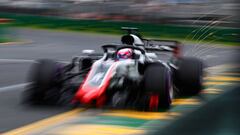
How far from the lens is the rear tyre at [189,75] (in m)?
Result: 8.84

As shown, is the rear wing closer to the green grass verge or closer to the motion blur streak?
the motion blur streak

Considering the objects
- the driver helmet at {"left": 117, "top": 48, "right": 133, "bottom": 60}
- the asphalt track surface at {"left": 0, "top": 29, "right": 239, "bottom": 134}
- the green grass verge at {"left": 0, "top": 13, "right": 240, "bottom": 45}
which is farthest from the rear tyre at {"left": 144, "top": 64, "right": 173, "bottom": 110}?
the green grass verge at {"left": 0, "top": 13, "right": 240, "bottom": 45}

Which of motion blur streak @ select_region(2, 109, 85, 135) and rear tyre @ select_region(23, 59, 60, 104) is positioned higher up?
rear tyre @ select_region(23, 59, 60, 104)

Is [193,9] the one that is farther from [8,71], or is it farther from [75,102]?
[75,102]

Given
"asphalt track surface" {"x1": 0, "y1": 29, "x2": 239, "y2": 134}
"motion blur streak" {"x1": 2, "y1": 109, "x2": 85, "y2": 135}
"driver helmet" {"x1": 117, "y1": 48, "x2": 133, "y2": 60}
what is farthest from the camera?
"driver helmet" {"x1": 117, "y1": 48, "x2": 133, "y2": 60}

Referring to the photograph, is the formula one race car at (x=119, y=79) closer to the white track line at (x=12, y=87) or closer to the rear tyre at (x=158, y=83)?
the rear tyre at (x=158, y=83)

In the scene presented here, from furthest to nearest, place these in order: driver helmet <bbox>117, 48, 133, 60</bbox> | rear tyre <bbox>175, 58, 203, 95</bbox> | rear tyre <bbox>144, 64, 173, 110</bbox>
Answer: rear tyre <bbox>175, 58, 203, 95</bbox> < driver helmet <bbox>117, 48, 133, 60</bbox> < rear tyre <bbox>144, 64, 173, 110</bbox>

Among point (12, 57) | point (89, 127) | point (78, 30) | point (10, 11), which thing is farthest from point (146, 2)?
point (89, 127)

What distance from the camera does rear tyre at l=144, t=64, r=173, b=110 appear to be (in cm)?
765

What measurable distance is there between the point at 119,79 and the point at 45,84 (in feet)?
3.64

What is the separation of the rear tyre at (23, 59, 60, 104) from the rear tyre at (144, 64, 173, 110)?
1.46m

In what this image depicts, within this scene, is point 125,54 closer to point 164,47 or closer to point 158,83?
point 158,83

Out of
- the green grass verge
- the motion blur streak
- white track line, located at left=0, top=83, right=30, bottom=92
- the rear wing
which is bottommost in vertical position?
the motion blur streak

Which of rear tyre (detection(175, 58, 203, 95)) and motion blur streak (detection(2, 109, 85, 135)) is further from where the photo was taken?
rear tyre (detection(175, 58, 203, 95))
